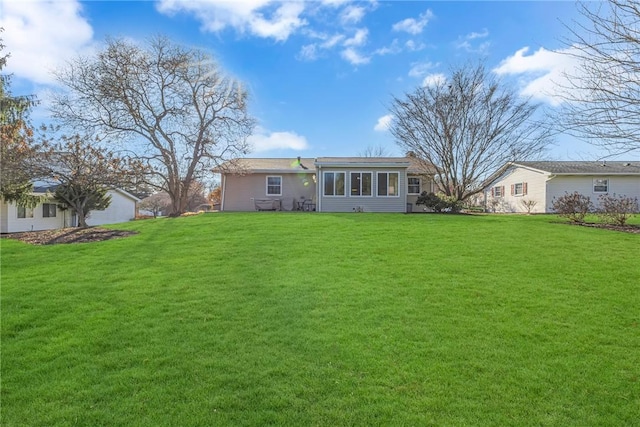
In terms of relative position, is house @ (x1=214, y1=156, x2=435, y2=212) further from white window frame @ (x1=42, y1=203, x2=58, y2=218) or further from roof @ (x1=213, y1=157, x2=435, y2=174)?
white window frame @ (x1=42, y1=203, x2=58, y2=218)

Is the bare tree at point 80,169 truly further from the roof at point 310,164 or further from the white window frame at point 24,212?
the white window frame at point 24,212

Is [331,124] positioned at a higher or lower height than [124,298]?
higher

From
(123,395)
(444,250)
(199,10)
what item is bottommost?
(123,395)

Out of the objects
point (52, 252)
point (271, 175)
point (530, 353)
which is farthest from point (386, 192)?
point (530, 353)

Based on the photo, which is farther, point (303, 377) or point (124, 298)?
point (124, 298)

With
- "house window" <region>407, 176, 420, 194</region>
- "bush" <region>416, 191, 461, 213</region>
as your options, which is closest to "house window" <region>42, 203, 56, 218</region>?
"house window" <region>407, 176, 420, 194</region>

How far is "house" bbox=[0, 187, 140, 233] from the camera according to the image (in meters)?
21.5

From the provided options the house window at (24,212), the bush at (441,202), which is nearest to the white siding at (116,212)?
the house window at (24,212)

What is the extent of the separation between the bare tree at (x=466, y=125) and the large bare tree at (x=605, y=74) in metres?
12.7

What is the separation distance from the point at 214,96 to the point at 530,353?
69.0ft

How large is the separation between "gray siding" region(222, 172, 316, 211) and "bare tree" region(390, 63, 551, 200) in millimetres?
7070

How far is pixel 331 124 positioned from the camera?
21.2m

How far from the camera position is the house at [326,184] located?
1923 centimetres

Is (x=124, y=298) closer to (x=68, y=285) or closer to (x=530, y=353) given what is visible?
(x=68, y=285)
